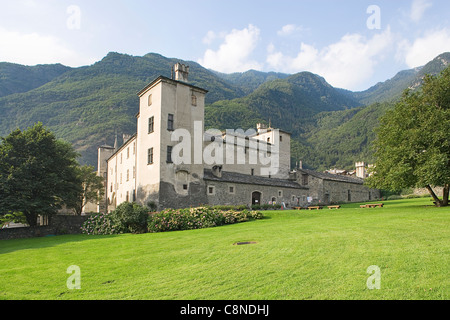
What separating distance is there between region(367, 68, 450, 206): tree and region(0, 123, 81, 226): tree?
2838cm

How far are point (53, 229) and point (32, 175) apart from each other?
5.15 m

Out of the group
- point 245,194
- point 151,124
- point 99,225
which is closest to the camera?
point 99,225

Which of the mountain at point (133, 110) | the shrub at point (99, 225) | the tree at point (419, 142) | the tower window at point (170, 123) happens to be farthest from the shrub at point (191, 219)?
the mountain at point (133, 110)

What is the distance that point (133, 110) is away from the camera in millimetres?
113312

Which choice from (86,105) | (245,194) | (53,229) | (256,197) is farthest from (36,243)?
(86,105)

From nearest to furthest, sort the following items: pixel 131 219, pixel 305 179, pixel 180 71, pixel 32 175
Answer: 1. pixel 131 219
2. pixel 32 175
3. pixel 180 71
4. pixel 305 179

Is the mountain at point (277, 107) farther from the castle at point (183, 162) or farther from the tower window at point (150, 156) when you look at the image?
the tower window at point (150, 156)

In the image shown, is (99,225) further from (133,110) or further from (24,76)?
(24,76)

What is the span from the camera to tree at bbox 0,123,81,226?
82.7 feet

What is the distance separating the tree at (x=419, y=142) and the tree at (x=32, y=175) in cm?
2838

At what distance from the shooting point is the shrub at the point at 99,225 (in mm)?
24109

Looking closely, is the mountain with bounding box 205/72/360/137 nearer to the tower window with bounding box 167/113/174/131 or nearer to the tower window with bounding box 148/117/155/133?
the tower window with bounding box 148/117/155/133

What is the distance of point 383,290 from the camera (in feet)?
18.7
